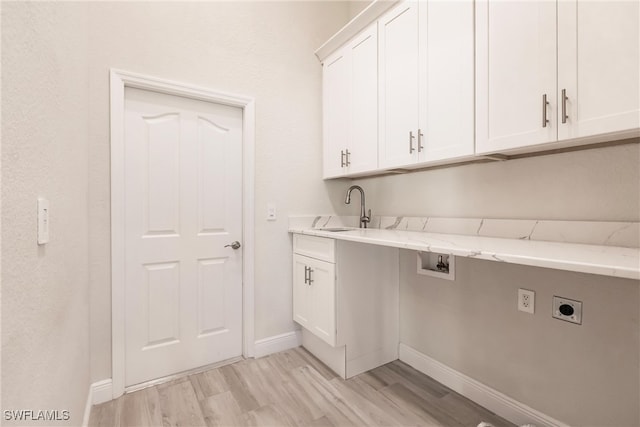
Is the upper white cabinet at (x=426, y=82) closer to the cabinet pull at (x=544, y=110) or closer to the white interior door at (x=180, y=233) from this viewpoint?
the cabinet pull at (x=544, y=110)

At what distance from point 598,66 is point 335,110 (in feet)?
5.34

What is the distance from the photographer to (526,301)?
1.50m

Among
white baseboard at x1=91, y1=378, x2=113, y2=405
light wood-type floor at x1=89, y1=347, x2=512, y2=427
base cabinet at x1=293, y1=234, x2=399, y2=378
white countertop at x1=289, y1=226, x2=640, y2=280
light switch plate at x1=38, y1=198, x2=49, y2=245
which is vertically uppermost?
light switch plate at x1=38, y1=198, x2=49, y2=245

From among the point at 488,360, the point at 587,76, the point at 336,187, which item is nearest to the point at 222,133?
the point at 336,187

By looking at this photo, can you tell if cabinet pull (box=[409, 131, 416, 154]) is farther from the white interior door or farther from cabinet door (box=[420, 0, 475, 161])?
the white interior door

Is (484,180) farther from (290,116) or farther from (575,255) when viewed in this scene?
(290,116)

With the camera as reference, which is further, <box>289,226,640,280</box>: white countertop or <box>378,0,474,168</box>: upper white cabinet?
<box>378,0,474,168</box>: upper white cabinet

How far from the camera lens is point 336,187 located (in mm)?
2670

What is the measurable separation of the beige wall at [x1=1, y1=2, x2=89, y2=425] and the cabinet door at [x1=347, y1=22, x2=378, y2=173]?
5.27ft

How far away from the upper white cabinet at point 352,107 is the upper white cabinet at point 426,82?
0.08m

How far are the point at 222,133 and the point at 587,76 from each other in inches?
80.5

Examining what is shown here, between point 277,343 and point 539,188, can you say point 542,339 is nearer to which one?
point 539,188

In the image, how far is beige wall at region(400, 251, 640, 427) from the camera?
48.1 inches

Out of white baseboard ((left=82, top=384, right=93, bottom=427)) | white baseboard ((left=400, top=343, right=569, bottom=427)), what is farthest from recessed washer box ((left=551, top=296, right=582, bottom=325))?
white baseboard ((left=82, top=384, right=93, bottom=427))
